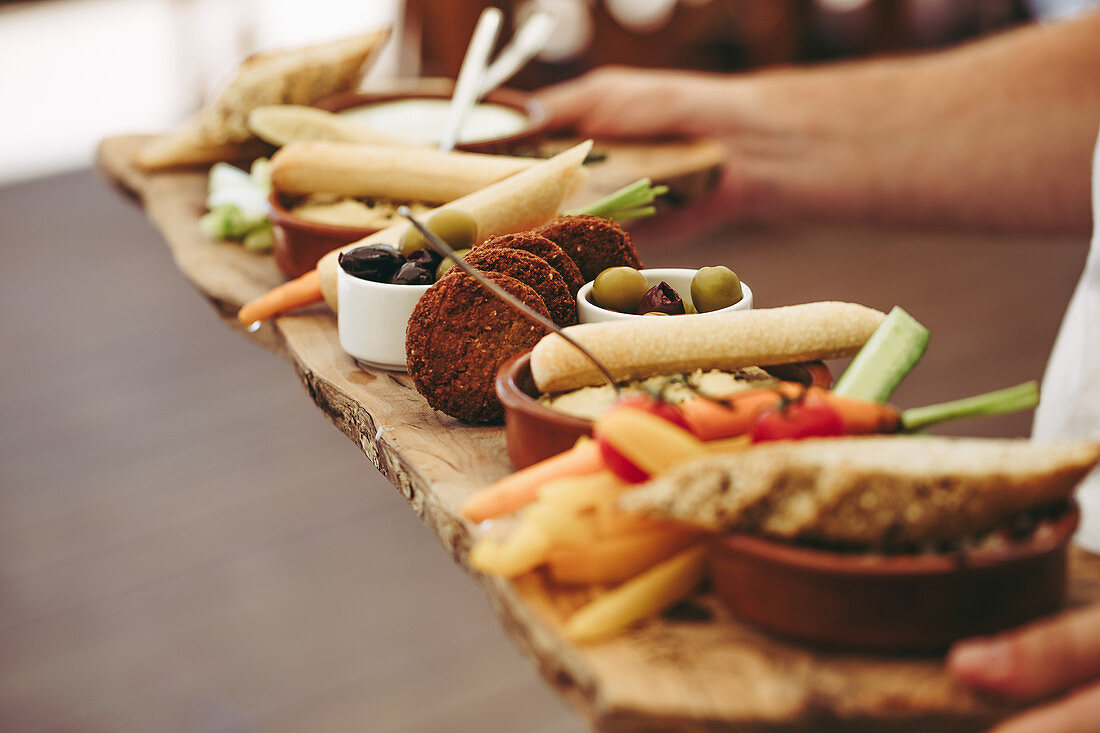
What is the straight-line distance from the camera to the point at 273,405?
336 cm

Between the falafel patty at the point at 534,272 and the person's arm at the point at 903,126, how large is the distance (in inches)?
37.3

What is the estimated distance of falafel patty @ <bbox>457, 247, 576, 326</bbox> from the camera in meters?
0.97

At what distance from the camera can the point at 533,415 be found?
81cm

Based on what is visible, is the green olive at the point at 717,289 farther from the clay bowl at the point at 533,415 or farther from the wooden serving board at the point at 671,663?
the wooden serving board at the point at 671,663

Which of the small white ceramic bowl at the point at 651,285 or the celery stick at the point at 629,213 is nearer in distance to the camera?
the small white ceramic bowl at the point at 651,285

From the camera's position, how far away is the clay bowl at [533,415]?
80 cm

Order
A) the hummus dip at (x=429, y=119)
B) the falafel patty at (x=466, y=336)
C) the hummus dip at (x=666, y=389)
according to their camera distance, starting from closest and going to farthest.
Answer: the hummus dip at (x=666, y=389)
the falafel patty at (x=466, y=336)
the hummus dip at (x=429, y=119)

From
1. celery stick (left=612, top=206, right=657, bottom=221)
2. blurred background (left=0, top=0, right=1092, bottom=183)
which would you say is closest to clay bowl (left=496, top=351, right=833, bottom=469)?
celery stick (left=612, top=206, right=657, bottom=221)

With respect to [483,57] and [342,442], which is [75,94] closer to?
[342,442]

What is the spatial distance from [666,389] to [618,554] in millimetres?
183

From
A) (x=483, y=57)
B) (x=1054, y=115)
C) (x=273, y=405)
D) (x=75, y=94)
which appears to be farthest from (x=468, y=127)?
(x=75, y=94)

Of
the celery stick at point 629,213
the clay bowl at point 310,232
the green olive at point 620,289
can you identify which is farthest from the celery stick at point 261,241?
the green olive at point 620,289

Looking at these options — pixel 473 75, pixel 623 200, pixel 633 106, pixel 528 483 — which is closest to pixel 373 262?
pixel 623 200

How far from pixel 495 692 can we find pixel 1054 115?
1459 millimetres
